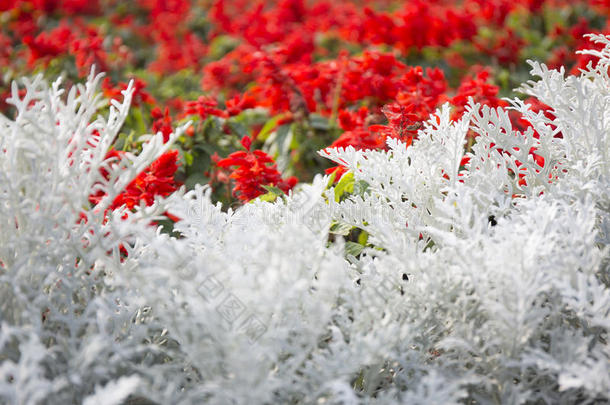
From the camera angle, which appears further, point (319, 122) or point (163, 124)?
point (319, 122)

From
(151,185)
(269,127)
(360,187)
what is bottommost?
(269,127)

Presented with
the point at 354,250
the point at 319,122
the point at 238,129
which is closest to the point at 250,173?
the point at 354,250

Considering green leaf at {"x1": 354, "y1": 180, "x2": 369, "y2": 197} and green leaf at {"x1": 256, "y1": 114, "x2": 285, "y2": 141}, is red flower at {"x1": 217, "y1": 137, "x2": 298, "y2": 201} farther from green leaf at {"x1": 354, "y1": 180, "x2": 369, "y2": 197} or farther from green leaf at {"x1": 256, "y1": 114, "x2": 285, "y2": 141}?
green leaf at {"x1": 256, "y1": 114, "x2": 285, "y2": 141}

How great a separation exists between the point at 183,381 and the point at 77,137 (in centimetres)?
58

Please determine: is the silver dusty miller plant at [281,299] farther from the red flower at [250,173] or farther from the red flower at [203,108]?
the red flower at [203,108]

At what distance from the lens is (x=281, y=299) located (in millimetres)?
1095

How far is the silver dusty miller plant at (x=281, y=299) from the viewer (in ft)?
3.66

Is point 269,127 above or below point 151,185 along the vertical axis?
below

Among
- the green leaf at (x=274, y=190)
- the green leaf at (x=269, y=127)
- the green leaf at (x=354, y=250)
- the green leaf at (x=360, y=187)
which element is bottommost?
the green leaf at (x=269, y=127)

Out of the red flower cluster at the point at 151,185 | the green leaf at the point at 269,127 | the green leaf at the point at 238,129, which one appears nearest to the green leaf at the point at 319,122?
the green leaf at the point at 269,127

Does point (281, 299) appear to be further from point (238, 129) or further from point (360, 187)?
point (238, 129)

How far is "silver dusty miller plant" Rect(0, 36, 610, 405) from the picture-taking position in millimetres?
1115

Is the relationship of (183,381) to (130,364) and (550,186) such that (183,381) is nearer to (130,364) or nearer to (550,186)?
(130,364)

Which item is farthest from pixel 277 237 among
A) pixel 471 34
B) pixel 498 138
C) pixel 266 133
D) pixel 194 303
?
pixel 471 34
